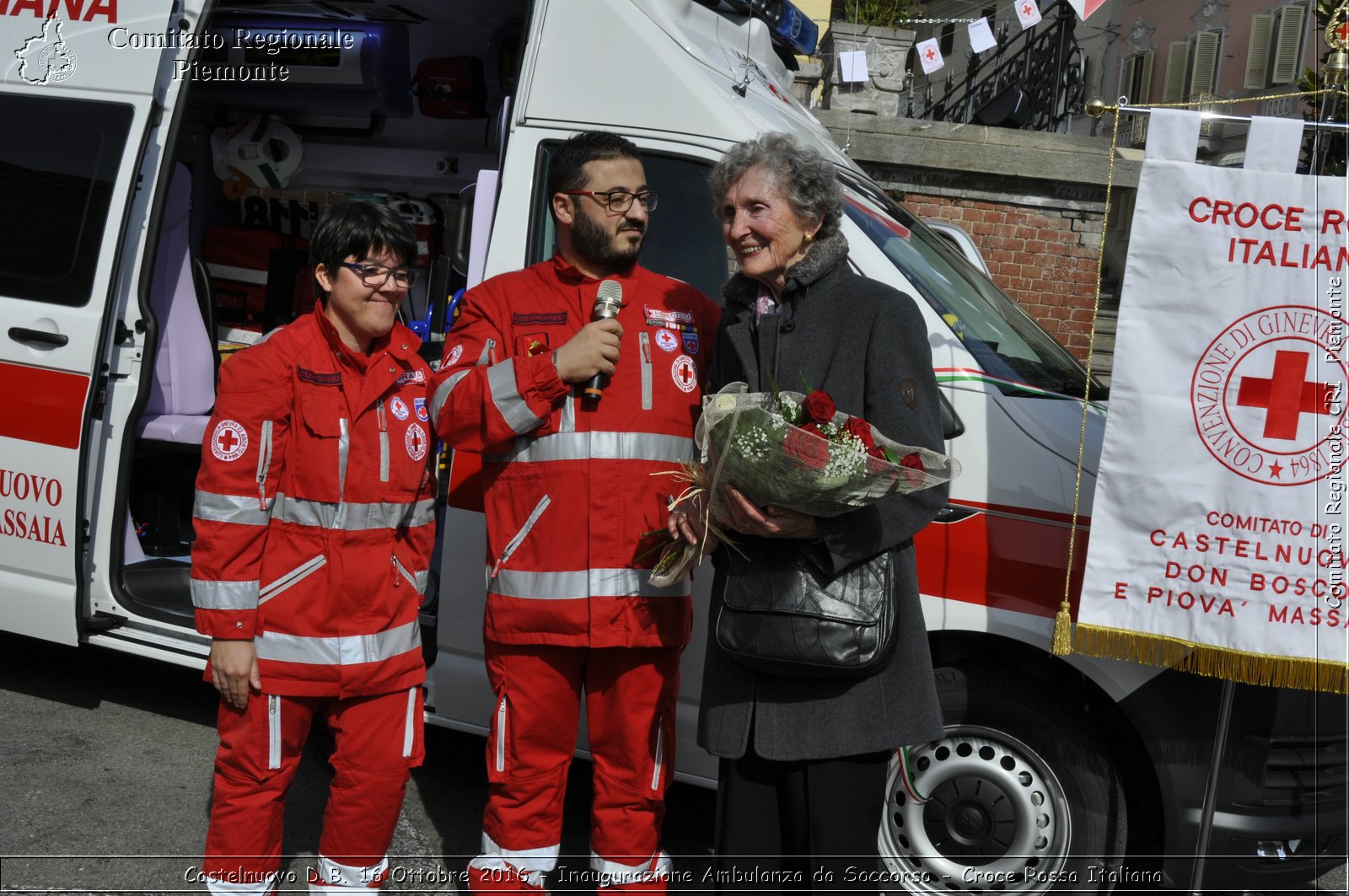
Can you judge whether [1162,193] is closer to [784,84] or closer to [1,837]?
[784,84]

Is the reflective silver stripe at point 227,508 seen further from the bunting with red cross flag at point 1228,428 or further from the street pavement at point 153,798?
the bunting with red cross flag at point 1228,428

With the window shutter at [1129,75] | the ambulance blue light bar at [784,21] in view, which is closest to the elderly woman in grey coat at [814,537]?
the ambulance blue light bar at [784,21]

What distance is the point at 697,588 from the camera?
11.4 feet

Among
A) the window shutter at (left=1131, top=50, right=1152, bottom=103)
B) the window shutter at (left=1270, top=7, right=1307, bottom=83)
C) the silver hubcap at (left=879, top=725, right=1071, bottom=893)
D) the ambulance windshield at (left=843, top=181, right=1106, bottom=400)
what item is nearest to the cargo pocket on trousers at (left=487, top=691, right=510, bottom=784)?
the silver hubcap at (left=879, top=725, right=1071, bottom=893)

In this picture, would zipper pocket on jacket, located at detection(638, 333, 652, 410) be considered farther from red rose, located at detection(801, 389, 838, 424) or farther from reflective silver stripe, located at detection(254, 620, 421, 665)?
reflective silver stripe, located at detection(254, 620, 421, 665)

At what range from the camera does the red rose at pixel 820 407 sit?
225 cm

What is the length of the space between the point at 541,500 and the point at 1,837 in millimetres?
2103

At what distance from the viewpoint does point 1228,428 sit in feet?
9.27

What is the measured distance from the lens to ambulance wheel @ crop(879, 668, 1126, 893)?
3.26 metres

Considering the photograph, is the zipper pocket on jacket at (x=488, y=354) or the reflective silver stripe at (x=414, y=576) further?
the reflective silver stripe at (x=414, y=576)

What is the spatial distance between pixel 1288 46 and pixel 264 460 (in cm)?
1910

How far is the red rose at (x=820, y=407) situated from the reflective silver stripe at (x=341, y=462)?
125 cm

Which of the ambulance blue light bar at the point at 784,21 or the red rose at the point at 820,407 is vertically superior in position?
the ambulance blue light bar at the point at 784,21

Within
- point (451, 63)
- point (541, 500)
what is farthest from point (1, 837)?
point (451, 63)
